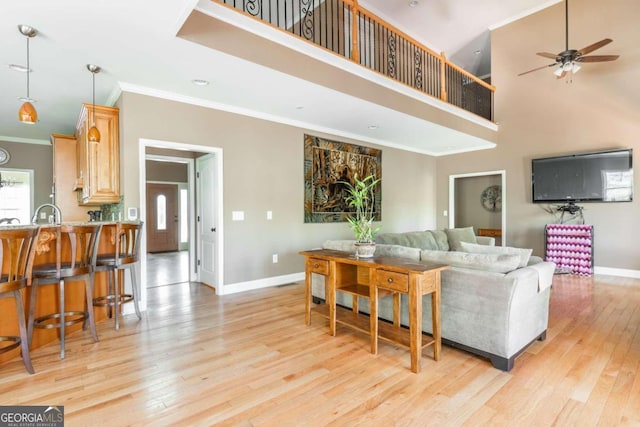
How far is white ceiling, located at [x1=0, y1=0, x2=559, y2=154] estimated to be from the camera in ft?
7.72

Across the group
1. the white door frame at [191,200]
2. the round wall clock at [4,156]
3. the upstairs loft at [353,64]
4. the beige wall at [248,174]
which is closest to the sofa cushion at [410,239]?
the beige wall at [248,174]

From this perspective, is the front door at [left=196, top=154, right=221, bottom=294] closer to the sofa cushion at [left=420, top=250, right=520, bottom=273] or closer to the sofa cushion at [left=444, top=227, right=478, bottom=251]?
the sofa cushion at [left=420, top=250, right=520, bottom=273]

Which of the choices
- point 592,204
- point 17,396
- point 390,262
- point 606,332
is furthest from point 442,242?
point 17,396

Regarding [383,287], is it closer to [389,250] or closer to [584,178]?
[389,250]

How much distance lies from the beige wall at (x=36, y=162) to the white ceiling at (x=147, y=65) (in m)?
0.16

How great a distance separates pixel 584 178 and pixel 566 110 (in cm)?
132

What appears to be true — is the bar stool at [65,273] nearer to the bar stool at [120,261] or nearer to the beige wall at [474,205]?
the bar stool at [120,261]

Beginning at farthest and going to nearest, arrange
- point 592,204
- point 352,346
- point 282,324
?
point 592,204
point 282,324
point 352,346

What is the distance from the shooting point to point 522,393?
2006 mm

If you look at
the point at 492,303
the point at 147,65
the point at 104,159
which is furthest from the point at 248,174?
the point at 492,303

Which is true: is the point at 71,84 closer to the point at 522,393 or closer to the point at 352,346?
the point at 352,346

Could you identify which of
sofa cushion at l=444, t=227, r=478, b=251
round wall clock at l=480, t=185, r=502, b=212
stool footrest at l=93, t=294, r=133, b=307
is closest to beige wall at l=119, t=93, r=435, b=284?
stool footrest at l=93, t=294, r=133, b=307

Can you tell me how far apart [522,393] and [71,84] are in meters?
5.27

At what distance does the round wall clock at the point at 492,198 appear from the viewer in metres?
8.04
